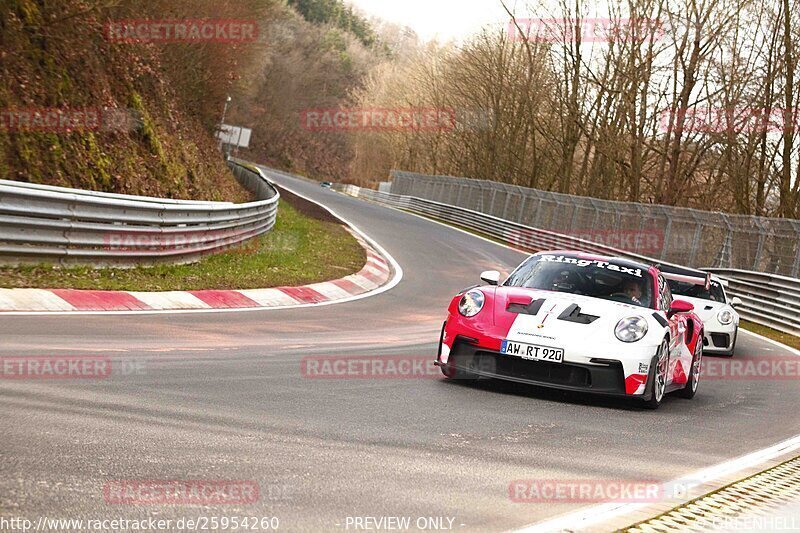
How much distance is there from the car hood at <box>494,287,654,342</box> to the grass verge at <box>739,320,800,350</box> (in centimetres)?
1142

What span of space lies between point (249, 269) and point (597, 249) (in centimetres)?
2143

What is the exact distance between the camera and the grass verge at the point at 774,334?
20075mm

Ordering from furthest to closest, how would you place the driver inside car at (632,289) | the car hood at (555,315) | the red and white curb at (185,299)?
1. the red and white curb at (185,299)
2. the driver inside car at (632,289)
3. the car hood at (555,315)

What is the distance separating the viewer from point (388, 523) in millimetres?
4172

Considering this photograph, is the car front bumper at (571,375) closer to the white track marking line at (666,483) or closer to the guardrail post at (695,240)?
the white track marking line at (666,483)

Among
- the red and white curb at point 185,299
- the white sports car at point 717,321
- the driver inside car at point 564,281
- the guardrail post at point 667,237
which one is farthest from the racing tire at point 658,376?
the guardrail post at point 667,237

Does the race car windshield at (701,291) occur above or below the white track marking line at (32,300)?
above

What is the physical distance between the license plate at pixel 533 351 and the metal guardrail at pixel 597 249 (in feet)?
37.3

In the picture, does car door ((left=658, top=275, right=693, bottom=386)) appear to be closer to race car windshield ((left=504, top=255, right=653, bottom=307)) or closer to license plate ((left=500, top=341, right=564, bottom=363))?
race car windshield ((left=504, top=255, right=653, bottom=307))

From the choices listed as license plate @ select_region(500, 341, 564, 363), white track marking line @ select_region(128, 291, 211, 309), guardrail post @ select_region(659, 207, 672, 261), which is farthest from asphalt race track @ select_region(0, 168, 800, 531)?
guardrail post @ select_region(659, 207, 672, 261)

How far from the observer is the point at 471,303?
9031 mm

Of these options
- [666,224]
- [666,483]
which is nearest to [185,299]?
[666,483]

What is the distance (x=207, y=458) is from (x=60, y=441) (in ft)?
2.34

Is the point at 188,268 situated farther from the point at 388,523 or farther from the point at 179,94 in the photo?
the point at 179,94
